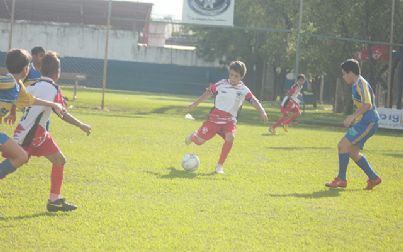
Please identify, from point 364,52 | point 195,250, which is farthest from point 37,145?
point 364,52

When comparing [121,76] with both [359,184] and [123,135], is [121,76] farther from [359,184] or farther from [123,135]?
[359,184]

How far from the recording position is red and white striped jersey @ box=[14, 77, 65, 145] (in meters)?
7.56

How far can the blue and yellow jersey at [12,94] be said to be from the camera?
23.3 feet

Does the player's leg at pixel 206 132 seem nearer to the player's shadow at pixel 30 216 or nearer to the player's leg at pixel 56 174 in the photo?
the player's leg at pixel 56 174

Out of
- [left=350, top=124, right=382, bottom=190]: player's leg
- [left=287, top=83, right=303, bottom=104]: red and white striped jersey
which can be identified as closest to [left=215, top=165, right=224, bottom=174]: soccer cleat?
[left=350, top=124, right=382, bottom=190]: player's leg

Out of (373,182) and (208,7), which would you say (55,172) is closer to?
(373,182)

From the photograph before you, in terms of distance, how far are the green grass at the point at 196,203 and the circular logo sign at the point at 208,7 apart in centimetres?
1183

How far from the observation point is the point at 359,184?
36.0ft

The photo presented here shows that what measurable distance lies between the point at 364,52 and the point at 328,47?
91.5 inches

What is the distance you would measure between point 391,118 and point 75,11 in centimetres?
3751

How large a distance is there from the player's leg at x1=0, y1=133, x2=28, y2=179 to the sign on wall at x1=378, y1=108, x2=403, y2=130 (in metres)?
20.6

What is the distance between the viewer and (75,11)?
58.5 metres

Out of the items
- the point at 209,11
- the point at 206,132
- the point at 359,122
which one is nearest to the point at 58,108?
the point at 359,122

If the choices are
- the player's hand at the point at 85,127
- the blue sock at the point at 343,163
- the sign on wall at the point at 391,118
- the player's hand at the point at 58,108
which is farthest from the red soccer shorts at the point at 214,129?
the sign on wall at the point at 391,118
